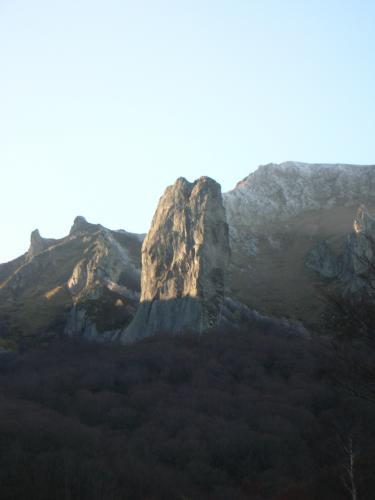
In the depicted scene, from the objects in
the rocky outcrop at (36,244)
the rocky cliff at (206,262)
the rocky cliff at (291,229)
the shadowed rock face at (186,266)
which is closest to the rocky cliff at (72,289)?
the rocky cliff at (206,262)

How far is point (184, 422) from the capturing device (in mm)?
66312

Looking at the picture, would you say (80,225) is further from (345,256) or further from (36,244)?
(345,256)

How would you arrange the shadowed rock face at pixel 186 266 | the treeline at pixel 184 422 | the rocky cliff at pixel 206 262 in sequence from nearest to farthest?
the treeline at pixel 184 422, the shadowed rock face at pixel 186 266, the rocky cliff at pixel 206 262

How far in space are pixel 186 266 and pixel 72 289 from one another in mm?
37236

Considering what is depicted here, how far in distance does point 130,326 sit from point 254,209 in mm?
66608

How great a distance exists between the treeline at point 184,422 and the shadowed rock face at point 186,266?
4.06 meters

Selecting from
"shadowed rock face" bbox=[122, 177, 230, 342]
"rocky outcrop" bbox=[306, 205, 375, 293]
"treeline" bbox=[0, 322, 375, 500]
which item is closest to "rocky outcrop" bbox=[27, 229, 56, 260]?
"shadowed rock face" bbox=[122, 177, 230, 342]

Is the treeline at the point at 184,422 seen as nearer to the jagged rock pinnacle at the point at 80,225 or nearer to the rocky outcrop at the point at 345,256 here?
the rocky outcrop at the point at 345,256

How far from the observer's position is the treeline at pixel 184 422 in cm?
4766

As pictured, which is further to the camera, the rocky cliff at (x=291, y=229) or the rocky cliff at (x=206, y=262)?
the rocky cliff at (x=291, y=229)

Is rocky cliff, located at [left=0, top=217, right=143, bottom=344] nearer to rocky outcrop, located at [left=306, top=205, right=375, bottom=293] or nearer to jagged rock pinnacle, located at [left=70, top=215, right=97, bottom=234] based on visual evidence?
jagged rock pinnacle, located at [left=70, top=215, right=97, bottom=234]

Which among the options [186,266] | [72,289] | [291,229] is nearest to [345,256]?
[291,229]

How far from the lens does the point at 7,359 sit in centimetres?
9375

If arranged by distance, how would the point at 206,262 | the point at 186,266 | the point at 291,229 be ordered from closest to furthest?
the point at 206,262, the point at 186,266, the point at 291,229
